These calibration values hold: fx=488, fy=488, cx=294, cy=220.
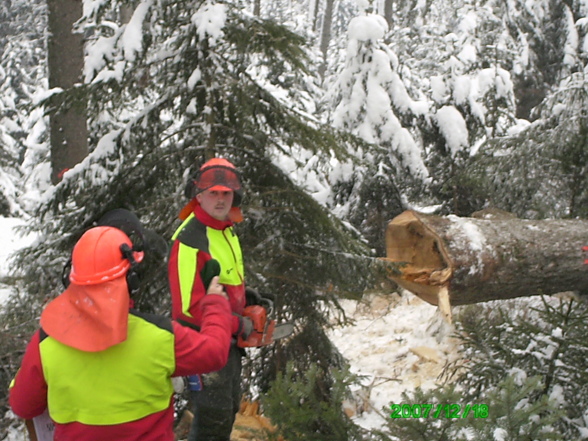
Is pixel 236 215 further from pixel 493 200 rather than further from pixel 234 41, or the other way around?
pixel 493 200

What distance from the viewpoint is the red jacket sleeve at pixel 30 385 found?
2.06 meters

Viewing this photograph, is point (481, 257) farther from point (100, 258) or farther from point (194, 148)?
point (100, 258)

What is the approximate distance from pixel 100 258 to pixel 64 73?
14.8ft

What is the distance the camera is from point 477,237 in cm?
454

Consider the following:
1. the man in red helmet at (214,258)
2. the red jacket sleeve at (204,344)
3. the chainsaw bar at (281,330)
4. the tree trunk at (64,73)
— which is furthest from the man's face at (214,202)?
the tree trunk at (64,73)

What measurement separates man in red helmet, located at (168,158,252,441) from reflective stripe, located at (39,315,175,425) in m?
1.05

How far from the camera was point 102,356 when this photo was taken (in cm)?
203

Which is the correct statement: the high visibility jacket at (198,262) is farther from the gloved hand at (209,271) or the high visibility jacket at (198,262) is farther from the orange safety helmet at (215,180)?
the orange safety helmet at (215,180)

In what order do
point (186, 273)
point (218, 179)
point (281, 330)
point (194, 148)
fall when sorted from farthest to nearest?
point (194, 148) → point (281, 330) → point (218, 179) → point (186, 273)

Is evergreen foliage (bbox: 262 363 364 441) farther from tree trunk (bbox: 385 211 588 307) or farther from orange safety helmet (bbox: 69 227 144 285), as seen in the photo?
tree trunk (bbox: 385 211 588 307)

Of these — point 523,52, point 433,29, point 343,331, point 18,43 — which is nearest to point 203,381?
point 343,331

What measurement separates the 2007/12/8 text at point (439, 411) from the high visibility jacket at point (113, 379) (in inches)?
45.0

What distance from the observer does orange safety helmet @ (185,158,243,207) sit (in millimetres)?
3355

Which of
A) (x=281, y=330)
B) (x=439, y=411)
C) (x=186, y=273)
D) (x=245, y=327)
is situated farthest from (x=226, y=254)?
(x=439, y=411)
